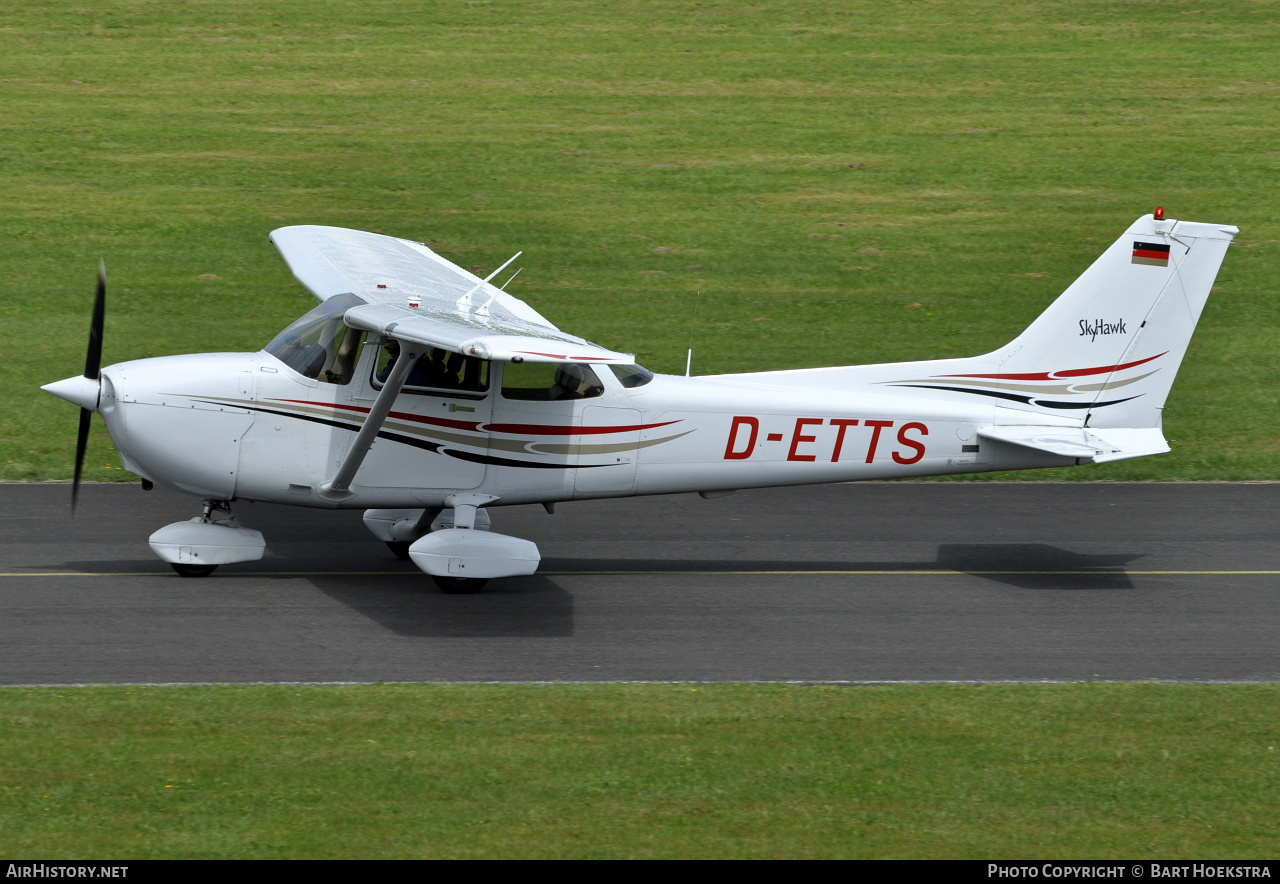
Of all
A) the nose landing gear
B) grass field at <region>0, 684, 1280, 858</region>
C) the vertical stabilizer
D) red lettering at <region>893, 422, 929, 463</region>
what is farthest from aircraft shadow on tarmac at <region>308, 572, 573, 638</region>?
the vertical stabilizer

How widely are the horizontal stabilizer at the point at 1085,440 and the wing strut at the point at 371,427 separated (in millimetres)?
4957

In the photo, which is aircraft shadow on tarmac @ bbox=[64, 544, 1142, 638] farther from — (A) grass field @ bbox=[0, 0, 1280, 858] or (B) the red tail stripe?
(B) the red tail stripe

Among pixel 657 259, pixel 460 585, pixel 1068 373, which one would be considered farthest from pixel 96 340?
pixel 657 259

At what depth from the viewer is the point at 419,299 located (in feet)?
39.1

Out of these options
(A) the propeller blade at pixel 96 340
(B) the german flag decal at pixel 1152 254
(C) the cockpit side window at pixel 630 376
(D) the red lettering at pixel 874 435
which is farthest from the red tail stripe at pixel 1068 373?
(A) the propeller blade at pixel 96 340

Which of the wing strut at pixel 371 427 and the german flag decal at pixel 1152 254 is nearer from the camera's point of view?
the wing strut at pixel 371 427

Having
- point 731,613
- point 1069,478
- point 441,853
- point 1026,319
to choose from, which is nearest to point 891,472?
point 731,613

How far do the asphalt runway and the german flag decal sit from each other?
2.76m

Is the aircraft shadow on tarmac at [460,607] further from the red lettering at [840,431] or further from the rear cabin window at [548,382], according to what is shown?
the red lettering at [840,431]

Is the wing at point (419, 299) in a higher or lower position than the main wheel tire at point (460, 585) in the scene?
higher

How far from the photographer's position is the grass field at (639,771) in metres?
7.44

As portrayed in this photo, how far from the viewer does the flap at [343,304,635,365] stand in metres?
9.63

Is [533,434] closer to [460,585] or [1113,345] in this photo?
[460,585]

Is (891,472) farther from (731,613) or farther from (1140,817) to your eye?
(1140,817)
